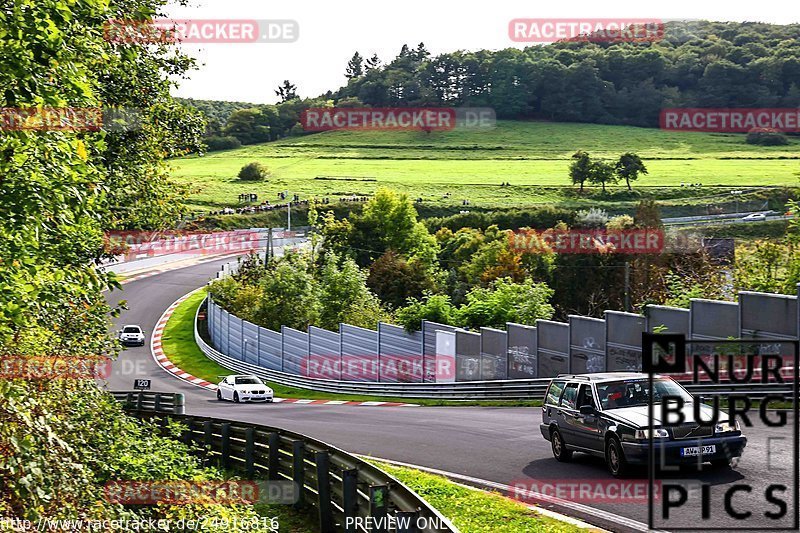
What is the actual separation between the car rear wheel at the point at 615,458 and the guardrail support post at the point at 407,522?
20.0 feet

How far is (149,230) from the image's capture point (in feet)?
73.4

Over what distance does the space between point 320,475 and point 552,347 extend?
17.4 m

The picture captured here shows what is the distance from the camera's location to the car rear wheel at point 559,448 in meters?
16.8

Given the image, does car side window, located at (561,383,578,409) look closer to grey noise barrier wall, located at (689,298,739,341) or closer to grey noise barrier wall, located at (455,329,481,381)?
grey noise barrier wall, located at (689,298,739,341)

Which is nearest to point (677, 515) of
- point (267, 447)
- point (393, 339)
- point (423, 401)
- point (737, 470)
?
point (737, 470)

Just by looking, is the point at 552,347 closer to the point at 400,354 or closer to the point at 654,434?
the point at 400,354

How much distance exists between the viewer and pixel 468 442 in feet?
67.0

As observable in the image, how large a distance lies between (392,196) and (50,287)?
86005 mm

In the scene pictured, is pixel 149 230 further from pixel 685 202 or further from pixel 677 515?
pixel 685 202

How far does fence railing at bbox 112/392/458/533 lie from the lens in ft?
34.5

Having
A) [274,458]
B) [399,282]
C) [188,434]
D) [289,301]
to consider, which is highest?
[274,458]

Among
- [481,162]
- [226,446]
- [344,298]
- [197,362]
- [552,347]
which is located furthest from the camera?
[481,162]

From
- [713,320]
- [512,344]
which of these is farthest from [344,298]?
[713,320]

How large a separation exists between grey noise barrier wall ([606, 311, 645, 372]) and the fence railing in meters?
11.9
